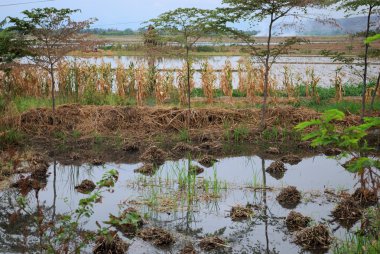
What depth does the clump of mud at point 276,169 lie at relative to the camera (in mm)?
9672

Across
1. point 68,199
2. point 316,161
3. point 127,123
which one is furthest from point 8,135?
point 316,161

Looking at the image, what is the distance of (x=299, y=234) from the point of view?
6.49 m

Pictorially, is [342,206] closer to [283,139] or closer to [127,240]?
[127,240]

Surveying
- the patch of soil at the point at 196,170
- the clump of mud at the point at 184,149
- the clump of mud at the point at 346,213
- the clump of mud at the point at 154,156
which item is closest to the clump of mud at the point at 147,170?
the clump of mud at the point at 154,156

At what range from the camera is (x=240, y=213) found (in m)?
7.34

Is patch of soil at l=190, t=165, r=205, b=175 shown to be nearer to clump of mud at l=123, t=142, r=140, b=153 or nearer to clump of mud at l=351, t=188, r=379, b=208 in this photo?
clump of mud at l=123, t=142, r=140, b=153

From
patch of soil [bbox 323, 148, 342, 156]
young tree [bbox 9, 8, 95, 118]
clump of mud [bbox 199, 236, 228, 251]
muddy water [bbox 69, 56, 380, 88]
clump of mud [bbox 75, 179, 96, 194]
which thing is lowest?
clump of mud [bbox 199, 236, 228, 251]

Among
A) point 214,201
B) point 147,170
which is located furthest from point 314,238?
point 147,170

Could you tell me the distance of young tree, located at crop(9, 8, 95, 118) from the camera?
1189 cm

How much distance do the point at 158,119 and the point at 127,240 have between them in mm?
6848

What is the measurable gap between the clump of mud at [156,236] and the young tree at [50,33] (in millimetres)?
6612

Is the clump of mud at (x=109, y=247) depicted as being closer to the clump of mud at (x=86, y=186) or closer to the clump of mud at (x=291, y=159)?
the clump of mud at (x=86, y=186)

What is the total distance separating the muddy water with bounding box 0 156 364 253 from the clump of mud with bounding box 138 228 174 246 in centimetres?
9

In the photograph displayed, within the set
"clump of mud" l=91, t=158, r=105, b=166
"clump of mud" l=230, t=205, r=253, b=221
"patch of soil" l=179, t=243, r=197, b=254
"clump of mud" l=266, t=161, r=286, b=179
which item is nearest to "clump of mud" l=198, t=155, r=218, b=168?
"clump of mud" l=266, t=161, r=286, b=179
